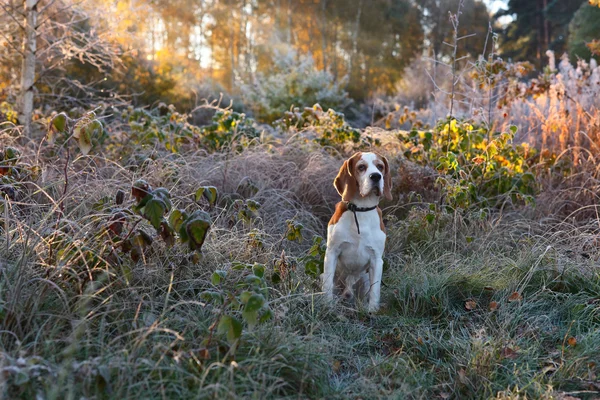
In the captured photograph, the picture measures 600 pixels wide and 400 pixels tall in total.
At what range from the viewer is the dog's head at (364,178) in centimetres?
376

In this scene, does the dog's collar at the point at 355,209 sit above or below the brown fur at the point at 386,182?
below

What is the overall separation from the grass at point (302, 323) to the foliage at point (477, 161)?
0.39 meters

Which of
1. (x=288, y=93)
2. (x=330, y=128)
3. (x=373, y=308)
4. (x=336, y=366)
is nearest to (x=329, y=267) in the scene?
(x=373, y=308)

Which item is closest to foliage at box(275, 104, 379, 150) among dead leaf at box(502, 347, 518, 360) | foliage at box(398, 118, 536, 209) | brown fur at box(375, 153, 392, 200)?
foliage at box(398, 118, 536, 209)

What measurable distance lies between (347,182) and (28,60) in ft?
14.3

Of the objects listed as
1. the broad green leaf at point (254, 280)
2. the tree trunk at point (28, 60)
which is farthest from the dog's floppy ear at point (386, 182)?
the tree trunk at point (28, 60)

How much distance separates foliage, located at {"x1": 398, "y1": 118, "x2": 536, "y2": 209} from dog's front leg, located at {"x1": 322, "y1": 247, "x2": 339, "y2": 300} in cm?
146

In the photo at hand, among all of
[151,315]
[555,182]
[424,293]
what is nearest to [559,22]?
[555,182]

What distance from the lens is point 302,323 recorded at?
129 inches

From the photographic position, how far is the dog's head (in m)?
3.76

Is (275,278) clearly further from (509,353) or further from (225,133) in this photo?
(225,133)

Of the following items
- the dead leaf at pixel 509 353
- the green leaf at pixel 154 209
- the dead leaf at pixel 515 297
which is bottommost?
the dead leaf at pixel 509 353

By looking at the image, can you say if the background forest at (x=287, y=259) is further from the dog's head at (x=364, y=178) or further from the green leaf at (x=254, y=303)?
the dog's head at (x=364, y=178)

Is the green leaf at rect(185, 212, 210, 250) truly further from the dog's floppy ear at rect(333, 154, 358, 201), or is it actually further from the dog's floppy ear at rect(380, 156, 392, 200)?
the dog's floppy ear at rect(380, 156, 392, 200)
